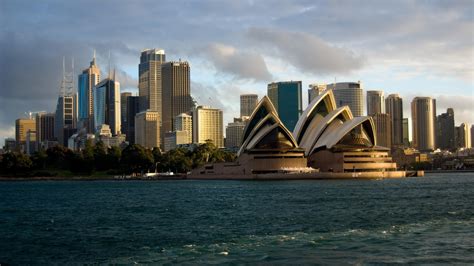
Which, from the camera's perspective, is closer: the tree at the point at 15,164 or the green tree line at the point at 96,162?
the tree at the point at 15,164

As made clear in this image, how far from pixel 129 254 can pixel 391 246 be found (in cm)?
1003

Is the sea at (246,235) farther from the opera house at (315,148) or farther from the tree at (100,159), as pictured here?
the tree at (100,159)

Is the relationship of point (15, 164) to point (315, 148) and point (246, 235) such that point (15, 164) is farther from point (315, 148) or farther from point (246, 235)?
point (246, 235)

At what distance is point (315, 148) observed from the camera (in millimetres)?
121625

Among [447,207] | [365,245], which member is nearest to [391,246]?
[365,245]

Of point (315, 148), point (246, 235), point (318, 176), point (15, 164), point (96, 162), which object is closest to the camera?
point (246, 235)

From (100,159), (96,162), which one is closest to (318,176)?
(100,159)

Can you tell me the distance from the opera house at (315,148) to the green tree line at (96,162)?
25.2m

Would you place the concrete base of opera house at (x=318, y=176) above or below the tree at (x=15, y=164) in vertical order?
below

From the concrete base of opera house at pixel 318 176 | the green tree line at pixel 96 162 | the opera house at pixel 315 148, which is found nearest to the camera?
the concrete base of opera house at pixel 318 176

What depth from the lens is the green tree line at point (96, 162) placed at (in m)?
145

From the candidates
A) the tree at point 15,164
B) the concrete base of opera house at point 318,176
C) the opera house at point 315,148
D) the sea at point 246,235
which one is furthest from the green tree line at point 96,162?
the sea at point 246,235

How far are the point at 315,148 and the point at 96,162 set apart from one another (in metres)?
51.0

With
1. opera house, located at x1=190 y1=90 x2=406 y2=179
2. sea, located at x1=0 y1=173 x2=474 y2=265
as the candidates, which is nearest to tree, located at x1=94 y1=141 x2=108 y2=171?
opera house, located at x1=190 y1=90 x2=406 y2=179
